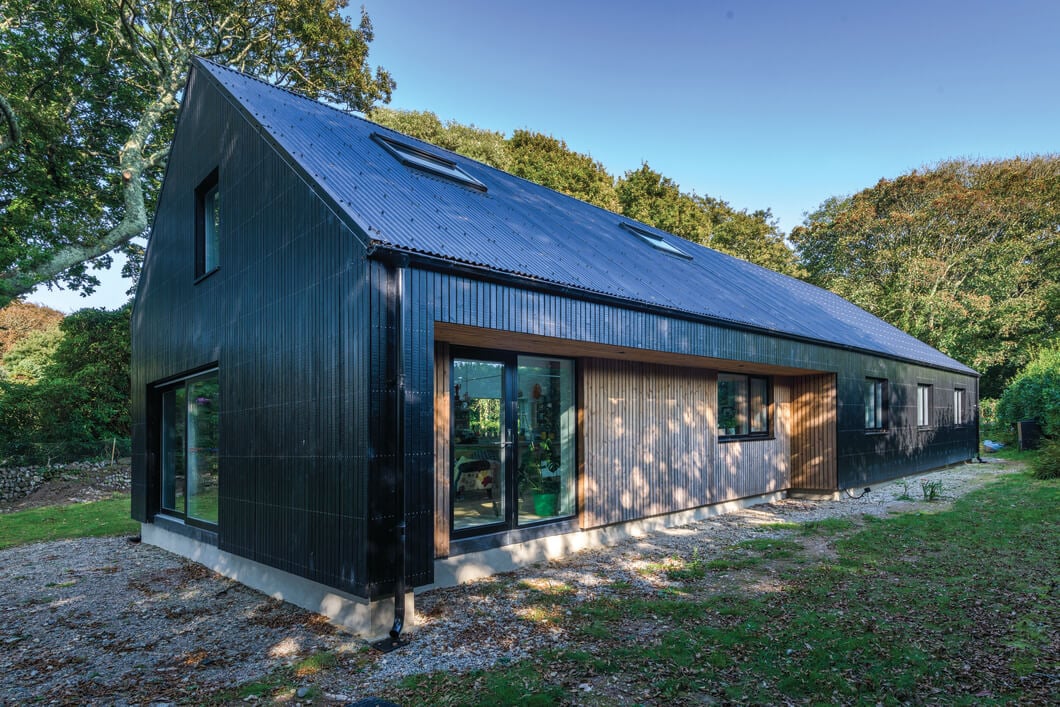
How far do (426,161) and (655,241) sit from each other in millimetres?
5307

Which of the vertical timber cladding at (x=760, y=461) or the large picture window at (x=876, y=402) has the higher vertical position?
the large picture window at (x=876, y=402)

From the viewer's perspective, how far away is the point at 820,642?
4.17 meters

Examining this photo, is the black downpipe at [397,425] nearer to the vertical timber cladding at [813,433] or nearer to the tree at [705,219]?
the vertical timber cladding at [813,433]

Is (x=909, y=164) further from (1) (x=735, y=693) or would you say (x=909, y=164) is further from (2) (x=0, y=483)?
(2) (x=0, y=483)

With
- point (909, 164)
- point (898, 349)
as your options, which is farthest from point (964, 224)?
point (898, 349)

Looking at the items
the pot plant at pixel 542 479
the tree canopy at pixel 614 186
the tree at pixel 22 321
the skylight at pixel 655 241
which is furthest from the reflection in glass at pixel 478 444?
the tree at pixel 22 321

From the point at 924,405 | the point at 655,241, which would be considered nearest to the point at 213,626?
the point at 655,241

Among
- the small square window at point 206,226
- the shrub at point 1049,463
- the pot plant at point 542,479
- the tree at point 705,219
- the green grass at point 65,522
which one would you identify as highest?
the tree at point 705,219

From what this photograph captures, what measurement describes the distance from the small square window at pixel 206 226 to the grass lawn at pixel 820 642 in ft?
20.4

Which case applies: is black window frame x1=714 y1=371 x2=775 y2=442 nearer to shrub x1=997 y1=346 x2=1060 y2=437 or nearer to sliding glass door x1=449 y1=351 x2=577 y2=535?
sliding glass door x1=449 y1=351 x2=577 y2=535

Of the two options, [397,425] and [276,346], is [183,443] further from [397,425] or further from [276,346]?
[397,425]

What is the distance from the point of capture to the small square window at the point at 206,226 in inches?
306

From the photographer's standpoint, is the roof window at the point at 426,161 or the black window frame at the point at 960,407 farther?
the black window frame at the point at 960,407

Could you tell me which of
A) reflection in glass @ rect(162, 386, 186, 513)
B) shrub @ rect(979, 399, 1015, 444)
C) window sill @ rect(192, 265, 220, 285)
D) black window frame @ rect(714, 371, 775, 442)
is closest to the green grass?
reflection in glass @ rect(162, 386, 186, 513)
